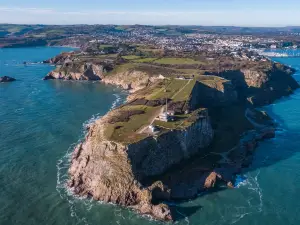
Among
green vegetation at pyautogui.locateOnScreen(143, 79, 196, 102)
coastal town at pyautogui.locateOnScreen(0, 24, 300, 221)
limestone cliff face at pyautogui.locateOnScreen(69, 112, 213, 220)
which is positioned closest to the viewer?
limestone cliff face at pyautogui.locateOnScreen(69, 112, 213, 220)

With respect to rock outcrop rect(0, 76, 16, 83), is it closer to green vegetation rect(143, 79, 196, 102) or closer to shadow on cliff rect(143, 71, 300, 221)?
green vegetation rect(143, 79, 196, 102)

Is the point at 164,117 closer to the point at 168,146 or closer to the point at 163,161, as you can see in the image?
the point at 168,146

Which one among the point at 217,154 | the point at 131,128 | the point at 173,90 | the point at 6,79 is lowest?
the point at 6,79

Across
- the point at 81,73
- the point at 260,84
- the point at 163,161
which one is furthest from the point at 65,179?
the point at 81,73

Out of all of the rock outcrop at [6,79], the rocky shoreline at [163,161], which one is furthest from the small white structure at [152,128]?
the rock outcrop at [6,79]

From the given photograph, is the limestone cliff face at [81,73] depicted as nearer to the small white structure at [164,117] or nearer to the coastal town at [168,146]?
the coastal town at [168,146]

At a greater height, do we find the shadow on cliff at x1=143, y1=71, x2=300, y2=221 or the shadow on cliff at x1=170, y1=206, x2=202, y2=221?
the shadow on cliff at x1=143, y1=71, x2=300, y2=221

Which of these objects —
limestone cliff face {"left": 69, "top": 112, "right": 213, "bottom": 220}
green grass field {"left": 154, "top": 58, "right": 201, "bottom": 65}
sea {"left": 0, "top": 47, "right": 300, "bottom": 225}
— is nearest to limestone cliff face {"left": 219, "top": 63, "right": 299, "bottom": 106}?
sea {"left": 0, "top": 47, "right": 300, "bottom": 225}
